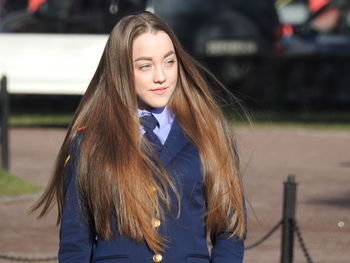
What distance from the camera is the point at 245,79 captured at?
24.2 meters

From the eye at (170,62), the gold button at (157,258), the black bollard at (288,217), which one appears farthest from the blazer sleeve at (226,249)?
the black bollard at (288,217)

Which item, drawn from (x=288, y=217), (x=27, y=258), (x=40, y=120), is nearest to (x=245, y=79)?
(x=40, y=120)

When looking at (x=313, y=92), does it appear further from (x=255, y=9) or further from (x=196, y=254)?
(x=196, y=254)

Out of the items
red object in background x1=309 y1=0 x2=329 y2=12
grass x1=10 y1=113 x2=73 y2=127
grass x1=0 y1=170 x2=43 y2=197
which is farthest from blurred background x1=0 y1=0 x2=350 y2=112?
grass x1=0 y1=170 x2=43 y2=197

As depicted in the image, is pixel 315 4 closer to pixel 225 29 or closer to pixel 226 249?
pixel 225 29

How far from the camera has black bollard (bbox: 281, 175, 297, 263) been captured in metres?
7.61

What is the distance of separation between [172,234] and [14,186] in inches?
365

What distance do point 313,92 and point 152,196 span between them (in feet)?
69.0

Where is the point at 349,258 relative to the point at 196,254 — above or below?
below

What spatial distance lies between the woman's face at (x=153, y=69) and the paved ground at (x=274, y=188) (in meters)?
2.73

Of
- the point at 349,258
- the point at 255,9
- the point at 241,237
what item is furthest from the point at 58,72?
the point at 241,237

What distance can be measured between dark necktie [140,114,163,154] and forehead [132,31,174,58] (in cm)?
20

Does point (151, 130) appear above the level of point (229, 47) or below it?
below

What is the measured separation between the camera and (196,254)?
13.4ft
